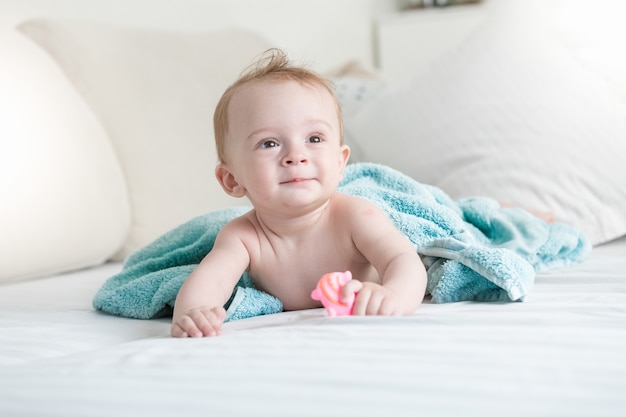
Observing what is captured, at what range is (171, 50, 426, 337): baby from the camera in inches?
43.3

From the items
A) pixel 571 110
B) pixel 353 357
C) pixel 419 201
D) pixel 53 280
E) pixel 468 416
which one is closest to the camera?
pixel 468 416

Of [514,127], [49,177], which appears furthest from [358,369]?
[514,127]

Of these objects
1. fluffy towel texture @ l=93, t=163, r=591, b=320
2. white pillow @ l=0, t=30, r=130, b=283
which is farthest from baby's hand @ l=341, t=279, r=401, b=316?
white pillow @ l=0, t=30, r=130, b=283

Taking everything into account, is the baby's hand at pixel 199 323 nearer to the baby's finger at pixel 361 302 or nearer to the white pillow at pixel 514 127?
the baby's finger at pixel 361 302

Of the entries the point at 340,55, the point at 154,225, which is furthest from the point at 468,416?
the point at 340,55

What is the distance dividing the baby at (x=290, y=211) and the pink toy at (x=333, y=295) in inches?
A: 2.6

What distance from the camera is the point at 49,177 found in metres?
1.53

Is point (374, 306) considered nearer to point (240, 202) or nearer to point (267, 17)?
point (240, 202)

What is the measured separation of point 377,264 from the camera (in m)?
1.12

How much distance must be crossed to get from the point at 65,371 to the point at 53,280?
0.77 m

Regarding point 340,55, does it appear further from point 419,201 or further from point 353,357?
point 353,357

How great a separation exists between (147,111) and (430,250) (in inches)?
35.1

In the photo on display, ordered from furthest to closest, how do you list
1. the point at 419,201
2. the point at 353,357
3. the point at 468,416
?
the point at 419,201, the point at 353,357, the point at 468,416

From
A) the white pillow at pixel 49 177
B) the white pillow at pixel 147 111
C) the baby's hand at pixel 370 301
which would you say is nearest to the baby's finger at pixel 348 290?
the baby's hand at pixel 370 301
